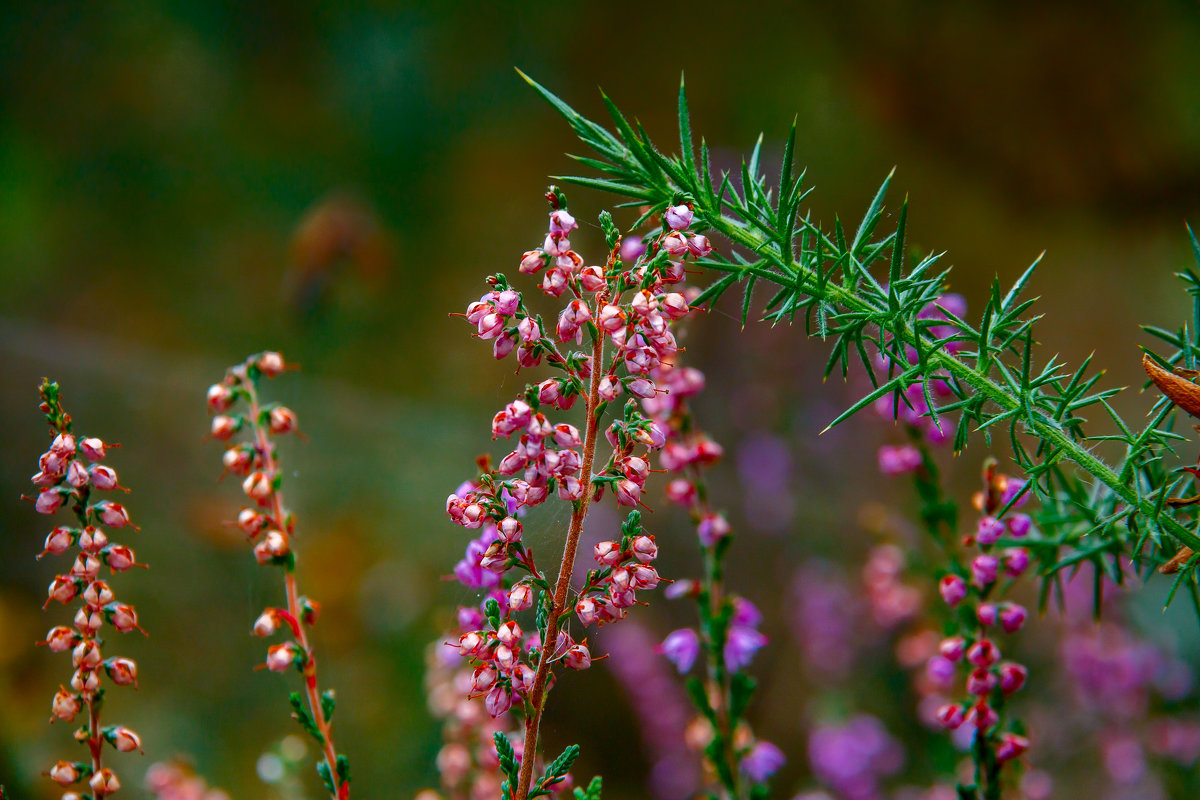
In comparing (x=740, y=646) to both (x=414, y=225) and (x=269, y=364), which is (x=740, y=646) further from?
(x=414, y=225)

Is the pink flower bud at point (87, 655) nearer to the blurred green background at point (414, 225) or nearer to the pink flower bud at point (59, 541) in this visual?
the pink flower bud at point (59, 541)

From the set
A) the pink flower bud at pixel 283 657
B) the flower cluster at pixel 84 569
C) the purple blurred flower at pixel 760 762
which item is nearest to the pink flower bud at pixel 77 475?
the flower cluster at pixel 84 569

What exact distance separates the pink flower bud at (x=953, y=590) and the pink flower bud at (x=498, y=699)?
25cm

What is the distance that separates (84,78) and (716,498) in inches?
55.2

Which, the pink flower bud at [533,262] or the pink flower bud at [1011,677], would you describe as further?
the pink flower bud at [1011,677]

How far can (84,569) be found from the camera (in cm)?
32

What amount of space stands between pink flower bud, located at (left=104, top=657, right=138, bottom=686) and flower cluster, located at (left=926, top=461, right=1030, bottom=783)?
41 centimetres

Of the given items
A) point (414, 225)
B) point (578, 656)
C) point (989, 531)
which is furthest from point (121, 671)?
point (414, 225)

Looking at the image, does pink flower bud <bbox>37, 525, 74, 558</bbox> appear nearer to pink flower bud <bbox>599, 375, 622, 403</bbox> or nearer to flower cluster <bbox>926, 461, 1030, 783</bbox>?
pink flower bud <bbox>599, 375, 622, 403</bbox>

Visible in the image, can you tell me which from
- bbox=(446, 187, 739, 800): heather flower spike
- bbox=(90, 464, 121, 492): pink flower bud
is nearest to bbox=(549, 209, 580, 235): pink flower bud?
bbox=(446, 187, 739, 800): heather flower spike

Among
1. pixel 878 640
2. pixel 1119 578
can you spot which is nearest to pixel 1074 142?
pixel 878 640

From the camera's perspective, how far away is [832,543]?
143cm

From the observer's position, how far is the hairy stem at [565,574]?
11.7 inches

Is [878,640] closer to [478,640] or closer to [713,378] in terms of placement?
[713,378]
